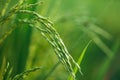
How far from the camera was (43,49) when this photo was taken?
244 centimetres

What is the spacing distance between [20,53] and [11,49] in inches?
4.0

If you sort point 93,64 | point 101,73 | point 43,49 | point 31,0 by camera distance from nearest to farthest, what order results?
point 31,0 → point 101,73 → point 43,49 → point 93,64

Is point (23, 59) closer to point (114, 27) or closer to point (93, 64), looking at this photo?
point (93, 64)

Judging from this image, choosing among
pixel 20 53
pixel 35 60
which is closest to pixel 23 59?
pixel 20 53

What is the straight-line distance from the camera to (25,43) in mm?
2018

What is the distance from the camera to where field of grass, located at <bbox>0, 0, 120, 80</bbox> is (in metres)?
1.40

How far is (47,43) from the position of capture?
2559 millimetres

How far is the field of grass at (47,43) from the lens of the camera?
4.59 ft

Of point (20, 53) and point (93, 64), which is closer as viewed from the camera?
point (20, 53)

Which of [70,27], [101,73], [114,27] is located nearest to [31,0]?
[101,73]

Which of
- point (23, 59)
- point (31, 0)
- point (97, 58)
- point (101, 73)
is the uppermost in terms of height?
point (31, 0)

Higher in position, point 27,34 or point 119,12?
point 27,34

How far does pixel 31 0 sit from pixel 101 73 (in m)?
0.55

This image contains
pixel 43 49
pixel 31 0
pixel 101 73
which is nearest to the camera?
pixel 31 0
